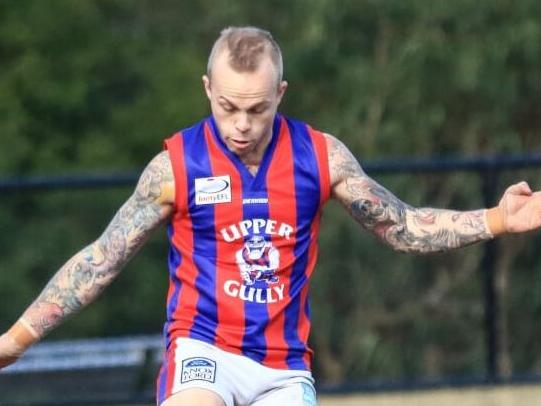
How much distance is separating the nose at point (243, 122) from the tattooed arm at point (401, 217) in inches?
15.8

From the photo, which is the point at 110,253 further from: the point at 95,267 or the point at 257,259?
the point at 257,259

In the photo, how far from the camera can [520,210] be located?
5711 mm

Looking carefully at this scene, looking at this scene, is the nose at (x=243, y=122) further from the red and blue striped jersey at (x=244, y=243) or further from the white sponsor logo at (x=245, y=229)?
the white sponsor logo at (x=245, y=229)

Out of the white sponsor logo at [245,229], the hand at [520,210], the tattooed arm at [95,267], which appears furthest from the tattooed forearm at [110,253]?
the hand at [520,210]

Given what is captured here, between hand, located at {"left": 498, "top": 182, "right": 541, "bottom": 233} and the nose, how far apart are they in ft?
2.99

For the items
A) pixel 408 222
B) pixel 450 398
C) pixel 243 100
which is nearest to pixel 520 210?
pixel 408 222

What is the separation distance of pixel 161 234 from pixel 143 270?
10.0 inches

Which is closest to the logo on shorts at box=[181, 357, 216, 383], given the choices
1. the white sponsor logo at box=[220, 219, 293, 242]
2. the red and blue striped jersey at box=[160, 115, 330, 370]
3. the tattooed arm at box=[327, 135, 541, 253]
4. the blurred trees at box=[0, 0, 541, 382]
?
the red and blue striped jersey at box=[160, 115, 330, 370]

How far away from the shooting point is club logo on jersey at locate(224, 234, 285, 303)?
5773mm

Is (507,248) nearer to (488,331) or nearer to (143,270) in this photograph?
(488,331)

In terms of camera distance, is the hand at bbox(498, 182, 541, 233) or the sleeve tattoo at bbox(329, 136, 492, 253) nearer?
the hand at bbox(498, 182, 541, 233)

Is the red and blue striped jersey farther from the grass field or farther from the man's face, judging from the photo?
the grass field

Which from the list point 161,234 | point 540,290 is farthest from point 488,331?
point 161,234

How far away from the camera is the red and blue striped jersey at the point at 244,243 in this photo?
5.77 metres
